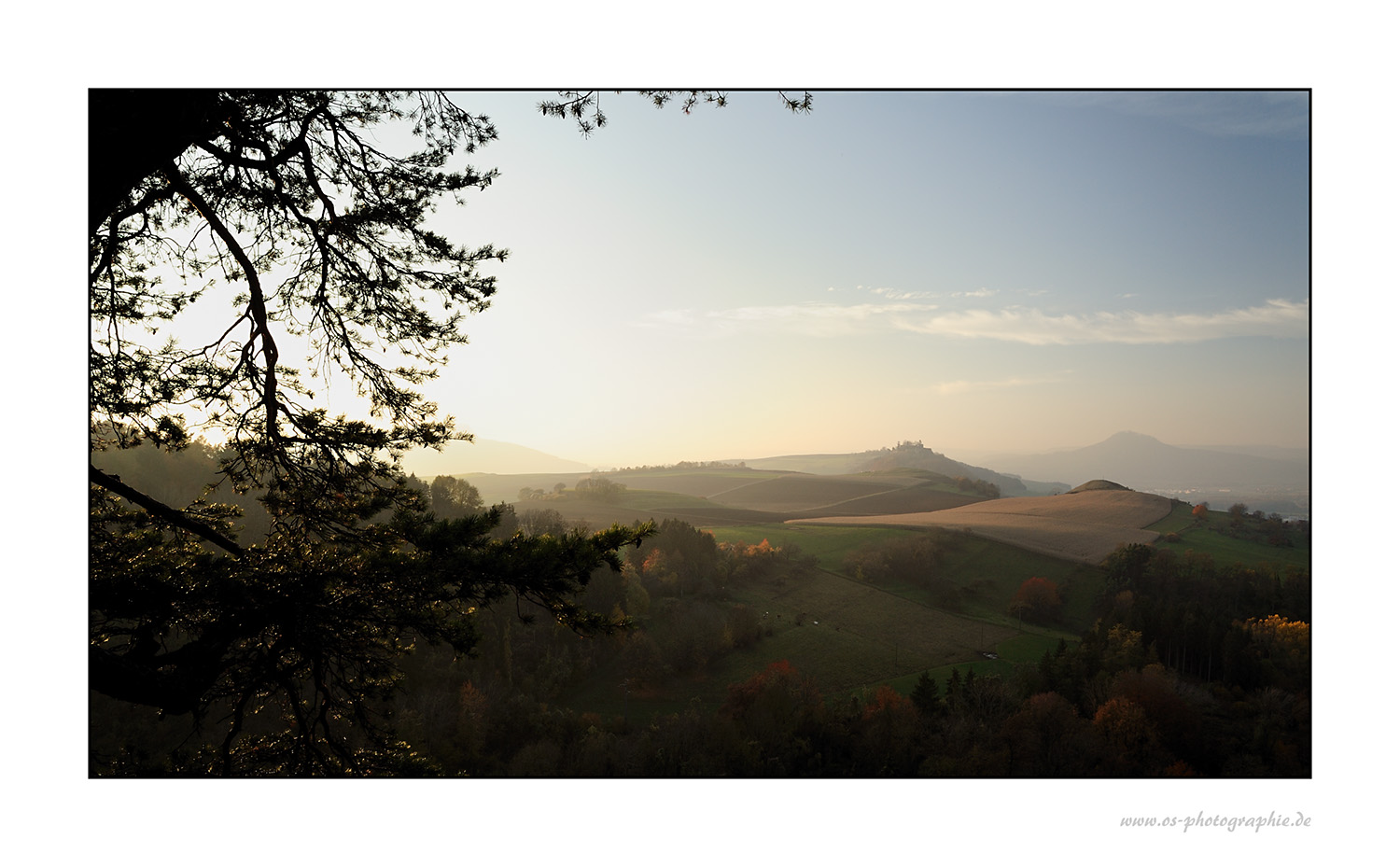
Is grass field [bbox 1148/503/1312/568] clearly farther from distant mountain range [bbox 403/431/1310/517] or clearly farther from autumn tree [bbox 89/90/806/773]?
autumn tree [bbox 89/90/806/773]

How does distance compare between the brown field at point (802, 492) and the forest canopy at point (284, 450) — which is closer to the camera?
the forest canopy at point (284, 450)

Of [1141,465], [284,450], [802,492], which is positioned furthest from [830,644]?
[284,450]

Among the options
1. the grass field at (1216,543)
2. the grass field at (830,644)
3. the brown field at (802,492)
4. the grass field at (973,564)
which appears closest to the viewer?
the grass field at (1216,543)

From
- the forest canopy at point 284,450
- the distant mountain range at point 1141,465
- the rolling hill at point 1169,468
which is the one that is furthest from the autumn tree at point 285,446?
the rolling hill at point 1169,468

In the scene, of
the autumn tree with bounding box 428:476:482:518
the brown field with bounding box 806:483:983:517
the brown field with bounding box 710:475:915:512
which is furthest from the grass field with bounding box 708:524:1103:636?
the autumn tree with bounding box 428:476:482:518

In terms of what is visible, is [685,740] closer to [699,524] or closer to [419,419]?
[699,524]

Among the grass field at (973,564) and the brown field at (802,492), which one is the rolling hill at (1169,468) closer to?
the brown field at (802,492)

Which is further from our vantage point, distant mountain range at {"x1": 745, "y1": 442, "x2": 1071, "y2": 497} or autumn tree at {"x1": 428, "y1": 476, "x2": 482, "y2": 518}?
autumn tree at {"x1": 428, "y1": 476, "x2": 482, "y2": 518}

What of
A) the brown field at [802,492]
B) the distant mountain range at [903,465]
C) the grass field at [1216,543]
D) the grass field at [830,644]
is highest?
the distant mountain range at [903,465]
